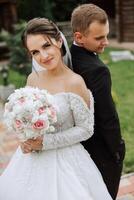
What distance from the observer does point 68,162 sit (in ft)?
8.79

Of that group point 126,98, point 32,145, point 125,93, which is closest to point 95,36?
point 32,145

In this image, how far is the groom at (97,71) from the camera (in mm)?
2564

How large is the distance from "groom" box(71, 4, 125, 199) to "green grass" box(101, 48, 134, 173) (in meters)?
2.05

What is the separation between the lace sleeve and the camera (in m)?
2.57

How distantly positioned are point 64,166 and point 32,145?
Answer: 0.25 m

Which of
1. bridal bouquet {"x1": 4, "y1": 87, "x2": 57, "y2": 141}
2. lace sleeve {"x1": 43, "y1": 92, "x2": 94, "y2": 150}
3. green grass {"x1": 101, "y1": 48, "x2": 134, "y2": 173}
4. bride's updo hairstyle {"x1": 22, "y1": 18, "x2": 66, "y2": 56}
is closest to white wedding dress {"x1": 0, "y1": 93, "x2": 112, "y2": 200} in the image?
lace sleeve {"x1": 43, "y1": 92, "x2": 94, "y2": 150}

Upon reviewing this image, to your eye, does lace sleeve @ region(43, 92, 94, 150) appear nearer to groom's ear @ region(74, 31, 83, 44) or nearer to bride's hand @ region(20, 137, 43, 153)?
bride's hand @ region(20, 137, 43, 153)

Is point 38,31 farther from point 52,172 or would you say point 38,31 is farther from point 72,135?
point 52,172

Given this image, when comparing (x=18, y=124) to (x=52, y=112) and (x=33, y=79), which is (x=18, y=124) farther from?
(x=33, y=79)

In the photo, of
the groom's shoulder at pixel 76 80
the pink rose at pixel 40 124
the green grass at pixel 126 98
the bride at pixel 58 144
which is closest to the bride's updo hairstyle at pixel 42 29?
the bride at pixel 58 144

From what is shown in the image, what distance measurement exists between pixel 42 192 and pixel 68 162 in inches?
9.5

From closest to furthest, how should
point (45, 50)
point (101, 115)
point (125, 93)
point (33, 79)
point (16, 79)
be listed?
point (45, 50)
point (101, 115)
point (33, 79)
point (125, 93)
point (16, 79)

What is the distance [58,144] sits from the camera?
2611mm

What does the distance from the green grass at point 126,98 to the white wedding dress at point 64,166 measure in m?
2.14
